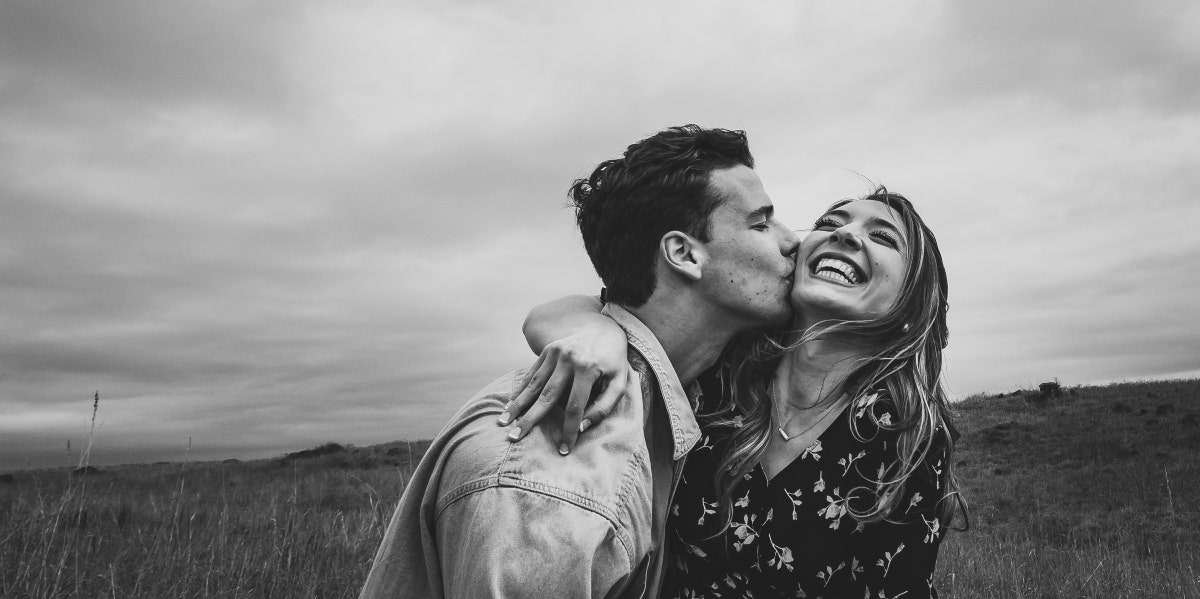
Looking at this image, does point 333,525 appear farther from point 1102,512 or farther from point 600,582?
point 1102,512

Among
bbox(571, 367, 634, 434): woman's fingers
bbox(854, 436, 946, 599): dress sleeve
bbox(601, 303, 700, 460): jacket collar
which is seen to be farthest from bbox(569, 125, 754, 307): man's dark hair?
bbox(854, 436, 946, 599): dress sleeve

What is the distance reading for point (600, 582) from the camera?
2.14 metres

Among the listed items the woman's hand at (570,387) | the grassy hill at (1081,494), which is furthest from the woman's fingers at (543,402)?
the grassy hill at (1081,494)

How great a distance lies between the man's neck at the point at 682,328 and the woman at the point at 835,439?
18cm

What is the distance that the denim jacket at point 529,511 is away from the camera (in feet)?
6.38

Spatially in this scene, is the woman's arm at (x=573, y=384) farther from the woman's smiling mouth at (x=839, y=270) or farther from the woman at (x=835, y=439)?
the woman's smiling mouth at (x=839, y=270)

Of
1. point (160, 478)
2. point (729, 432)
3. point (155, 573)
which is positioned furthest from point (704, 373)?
point (160, 478)

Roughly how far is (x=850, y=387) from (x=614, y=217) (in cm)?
118

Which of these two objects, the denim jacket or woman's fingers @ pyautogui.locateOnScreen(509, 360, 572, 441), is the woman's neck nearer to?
the denim jacket

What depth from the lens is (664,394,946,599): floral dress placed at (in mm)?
2578

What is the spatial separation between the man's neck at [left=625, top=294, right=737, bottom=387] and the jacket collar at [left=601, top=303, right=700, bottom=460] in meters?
0.14

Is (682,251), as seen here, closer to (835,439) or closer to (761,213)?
(761,213)

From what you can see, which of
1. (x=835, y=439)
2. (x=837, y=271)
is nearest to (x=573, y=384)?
(x=835, y=439)

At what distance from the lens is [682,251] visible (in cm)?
306
